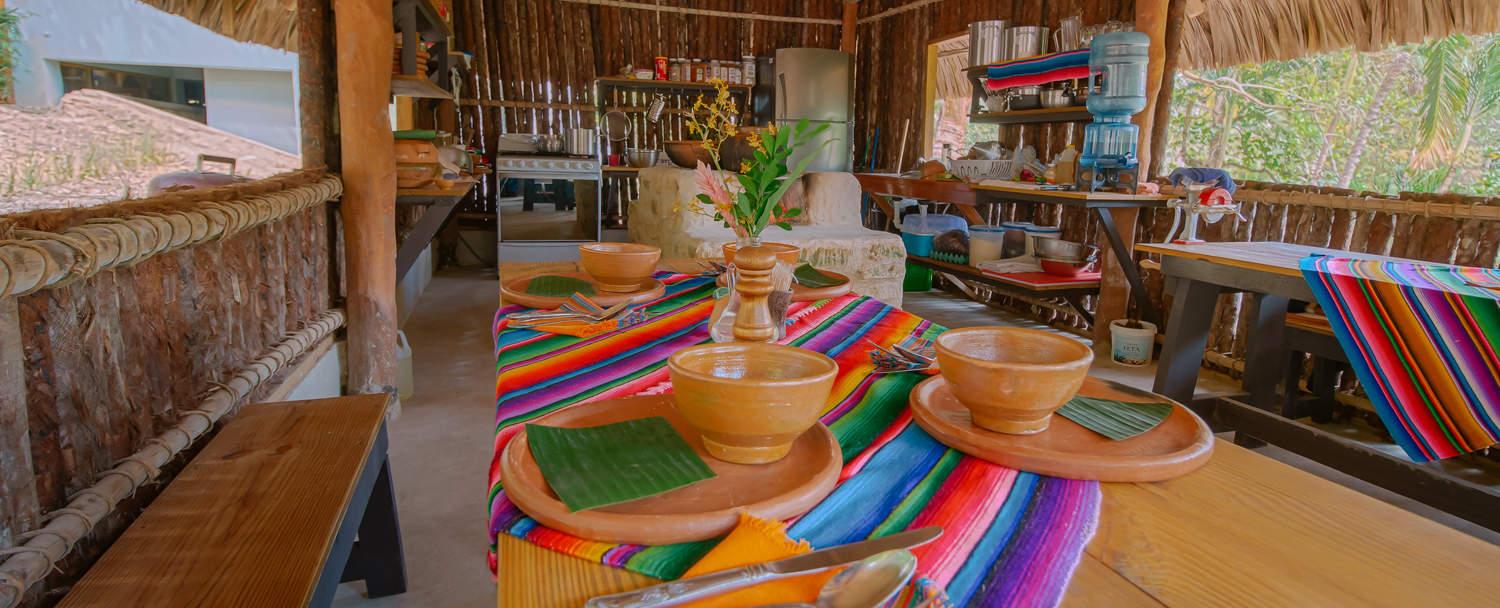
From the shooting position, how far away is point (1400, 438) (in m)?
2.13

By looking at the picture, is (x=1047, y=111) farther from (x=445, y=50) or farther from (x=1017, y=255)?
(x=445, y=50)

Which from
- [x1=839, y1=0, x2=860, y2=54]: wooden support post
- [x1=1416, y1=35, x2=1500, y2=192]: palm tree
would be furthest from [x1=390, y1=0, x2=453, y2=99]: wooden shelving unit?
[x1=1416, y1=35, x2=1500, y2=192]: palm tree

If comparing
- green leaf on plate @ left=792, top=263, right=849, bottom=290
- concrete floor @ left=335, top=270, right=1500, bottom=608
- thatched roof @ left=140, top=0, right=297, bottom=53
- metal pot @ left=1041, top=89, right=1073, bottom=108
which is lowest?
concrete floor @ left=335, top=270, right=1500, bottom=608

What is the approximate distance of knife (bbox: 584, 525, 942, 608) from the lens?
1.84ft

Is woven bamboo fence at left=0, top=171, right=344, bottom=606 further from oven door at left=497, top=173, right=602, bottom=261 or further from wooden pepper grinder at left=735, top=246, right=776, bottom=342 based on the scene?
oven door at left=497, top=173, right=602, bottom=261

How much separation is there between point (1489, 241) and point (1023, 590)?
12.4 ft

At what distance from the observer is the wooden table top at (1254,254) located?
100 inches

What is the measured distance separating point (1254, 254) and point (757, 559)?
9.29ft

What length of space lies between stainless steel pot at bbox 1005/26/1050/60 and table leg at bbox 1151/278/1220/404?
280cm

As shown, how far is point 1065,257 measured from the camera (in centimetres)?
492

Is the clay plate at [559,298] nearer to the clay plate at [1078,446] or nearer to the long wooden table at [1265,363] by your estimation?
the clay plate at [1078,446]

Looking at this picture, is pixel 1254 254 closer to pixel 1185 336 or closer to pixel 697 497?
pixel 1185 336

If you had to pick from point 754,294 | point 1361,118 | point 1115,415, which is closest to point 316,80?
point 754,294

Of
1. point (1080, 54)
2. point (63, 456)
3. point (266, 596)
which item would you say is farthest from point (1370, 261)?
point (63, 456)
